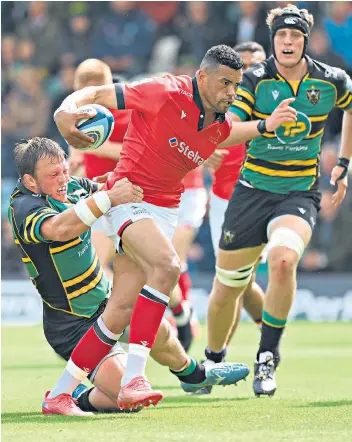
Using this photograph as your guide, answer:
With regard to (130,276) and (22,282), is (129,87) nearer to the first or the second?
(130,276)

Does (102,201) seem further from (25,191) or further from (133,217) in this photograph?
(25,191)

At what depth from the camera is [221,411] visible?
636 centimetres

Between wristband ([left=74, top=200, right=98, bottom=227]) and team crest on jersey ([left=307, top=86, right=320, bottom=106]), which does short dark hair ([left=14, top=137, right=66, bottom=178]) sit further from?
team crest on jersey ([left=307, top=86, right=320, bottom=106])

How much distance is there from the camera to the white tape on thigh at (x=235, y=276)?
7934 mm

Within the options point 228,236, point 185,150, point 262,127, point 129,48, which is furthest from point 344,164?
point 129,48

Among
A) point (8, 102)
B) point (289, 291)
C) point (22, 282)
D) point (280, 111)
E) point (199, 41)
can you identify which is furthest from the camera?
point (8, 102)

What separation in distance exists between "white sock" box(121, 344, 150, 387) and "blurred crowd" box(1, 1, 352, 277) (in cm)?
879

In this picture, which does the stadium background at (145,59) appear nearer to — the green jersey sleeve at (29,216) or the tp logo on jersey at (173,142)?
the tp logo on jersey at (173,142)

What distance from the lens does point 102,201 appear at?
6.12 m

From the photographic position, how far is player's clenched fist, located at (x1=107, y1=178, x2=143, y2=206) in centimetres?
628

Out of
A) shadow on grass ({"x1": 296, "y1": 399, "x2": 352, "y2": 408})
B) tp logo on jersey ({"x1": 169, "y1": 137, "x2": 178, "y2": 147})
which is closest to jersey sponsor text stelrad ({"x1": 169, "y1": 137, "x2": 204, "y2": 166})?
tp logo on jersey ({"x1": 169, "y1": 137, "x2": 178, "y2": 147})

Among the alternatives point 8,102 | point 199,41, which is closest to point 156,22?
point 199,41

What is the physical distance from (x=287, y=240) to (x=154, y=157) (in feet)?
4.05

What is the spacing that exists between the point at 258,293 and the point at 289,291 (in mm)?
1780
